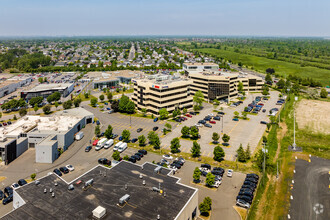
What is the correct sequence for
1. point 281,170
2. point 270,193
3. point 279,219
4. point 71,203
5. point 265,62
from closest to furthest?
point 71,203 → point 279,219 → point 270,193 → point 281,170 → point 265,62

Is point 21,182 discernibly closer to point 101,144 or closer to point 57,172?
point 57,172

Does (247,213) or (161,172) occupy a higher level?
(161,172)

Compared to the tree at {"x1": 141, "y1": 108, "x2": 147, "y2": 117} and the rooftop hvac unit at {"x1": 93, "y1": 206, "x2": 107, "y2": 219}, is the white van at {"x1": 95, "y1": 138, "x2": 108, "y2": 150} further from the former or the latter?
the rooftop hvac unit at {"x1": 93, "y1": 206, "x2": 107, "y2": 219}

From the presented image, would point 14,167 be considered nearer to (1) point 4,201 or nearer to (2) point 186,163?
(1) point 4,201

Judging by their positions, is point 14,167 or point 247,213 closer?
point 247,213

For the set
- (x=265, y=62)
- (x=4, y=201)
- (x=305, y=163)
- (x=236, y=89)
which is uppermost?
(x=265, y=62)

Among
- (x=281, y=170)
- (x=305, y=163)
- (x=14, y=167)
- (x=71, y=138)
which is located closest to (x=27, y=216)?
(x=14, y=167)

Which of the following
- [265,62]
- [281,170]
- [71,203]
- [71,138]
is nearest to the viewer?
[71,203]
